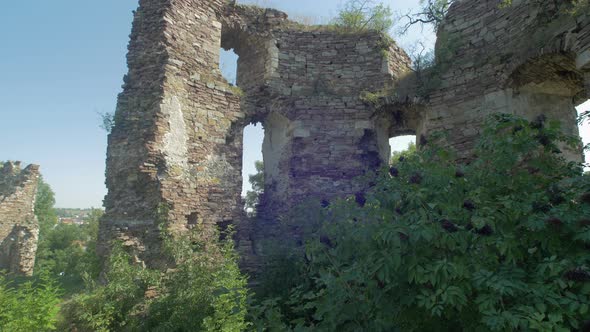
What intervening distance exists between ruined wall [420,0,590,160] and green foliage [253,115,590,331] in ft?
8.02

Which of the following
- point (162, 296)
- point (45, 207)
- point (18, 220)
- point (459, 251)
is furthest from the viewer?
point (45, 207)

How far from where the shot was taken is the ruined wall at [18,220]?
14.3 metres

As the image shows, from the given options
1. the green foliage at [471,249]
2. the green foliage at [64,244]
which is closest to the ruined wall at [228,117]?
the green foliage at [471,249]

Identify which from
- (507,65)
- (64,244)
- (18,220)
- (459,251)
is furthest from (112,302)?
(64,244)

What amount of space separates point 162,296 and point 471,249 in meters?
4.85

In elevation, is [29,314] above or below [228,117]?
below

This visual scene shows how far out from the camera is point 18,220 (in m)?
15.6

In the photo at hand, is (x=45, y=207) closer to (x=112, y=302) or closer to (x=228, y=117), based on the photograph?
(x=228, y=117)

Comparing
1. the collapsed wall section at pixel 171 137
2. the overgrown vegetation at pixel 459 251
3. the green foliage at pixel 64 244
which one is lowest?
the green foliage at pixel 64 244

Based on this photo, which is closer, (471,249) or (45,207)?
(471,249)

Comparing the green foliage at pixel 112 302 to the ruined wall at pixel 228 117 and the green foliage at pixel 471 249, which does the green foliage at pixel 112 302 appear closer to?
the ruined wall at pixel 228 117

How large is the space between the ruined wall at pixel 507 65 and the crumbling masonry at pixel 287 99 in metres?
0.02

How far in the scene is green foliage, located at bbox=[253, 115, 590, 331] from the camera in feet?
7.36

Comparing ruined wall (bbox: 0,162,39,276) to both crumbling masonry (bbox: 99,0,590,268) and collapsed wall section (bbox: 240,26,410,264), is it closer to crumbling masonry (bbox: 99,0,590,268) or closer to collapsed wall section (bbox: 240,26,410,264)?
crumbling masonry (bbox: 99,0,590,268)
